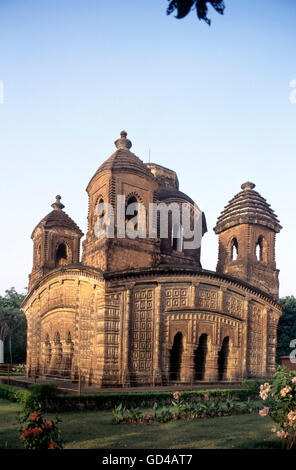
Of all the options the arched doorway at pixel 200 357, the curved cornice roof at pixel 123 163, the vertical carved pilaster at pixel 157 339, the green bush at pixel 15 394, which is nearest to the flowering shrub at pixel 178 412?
the green bush at pixel 15 394

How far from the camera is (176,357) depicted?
59.9 ft

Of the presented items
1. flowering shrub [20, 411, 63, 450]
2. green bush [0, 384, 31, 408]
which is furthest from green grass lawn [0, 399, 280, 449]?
flowering shrub [20, 411, 63, 450]

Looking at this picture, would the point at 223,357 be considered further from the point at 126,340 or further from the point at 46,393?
the point at 46,393

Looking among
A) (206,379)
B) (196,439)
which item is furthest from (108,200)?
(196,439)

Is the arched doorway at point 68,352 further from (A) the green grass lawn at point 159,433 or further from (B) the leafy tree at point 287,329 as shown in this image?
(B) the leafy tree at point 287,329

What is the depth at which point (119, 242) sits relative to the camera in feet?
60.6

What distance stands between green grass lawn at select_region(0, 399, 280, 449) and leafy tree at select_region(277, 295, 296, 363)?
20.3m

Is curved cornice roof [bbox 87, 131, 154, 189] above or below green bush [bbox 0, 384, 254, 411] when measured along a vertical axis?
above

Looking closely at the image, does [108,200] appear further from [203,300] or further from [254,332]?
[254,332]

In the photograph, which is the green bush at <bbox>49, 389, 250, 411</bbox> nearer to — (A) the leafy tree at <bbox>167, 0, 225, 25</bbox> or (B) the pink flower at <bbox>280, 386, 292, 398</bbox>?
(B) the pink flower at <bbox>280, 386, 292, 398</bbox>

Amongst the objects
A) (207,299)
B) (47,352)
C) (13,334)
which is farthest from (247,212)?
(13,334)

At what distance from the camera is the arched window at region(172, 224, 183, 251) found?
23.2 m

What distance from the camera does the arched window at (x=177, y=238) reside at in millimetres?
23234

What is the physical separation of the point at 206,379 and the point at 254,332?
145 inches
